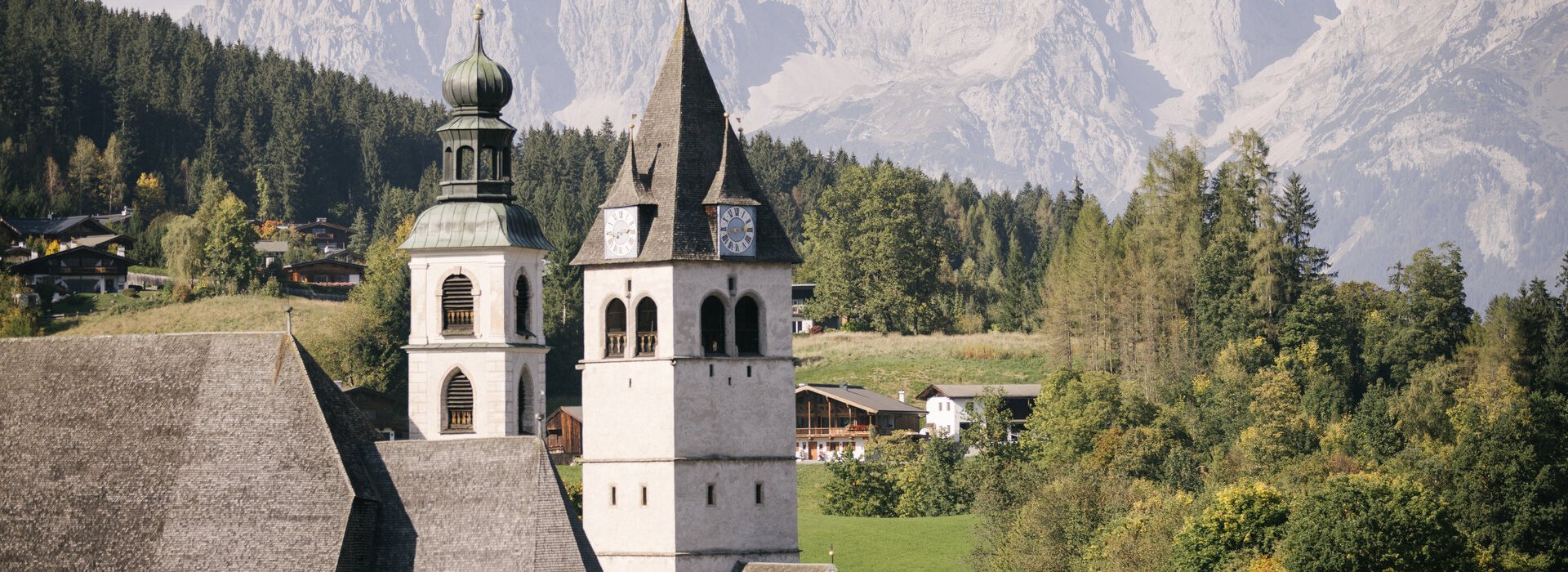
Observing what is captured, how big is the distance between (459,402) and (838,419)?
74.0m

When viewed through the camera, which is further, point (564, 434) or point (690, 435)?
point (564, 434)

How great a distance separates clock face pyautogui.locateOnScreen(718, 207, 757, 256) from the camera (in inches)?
2458

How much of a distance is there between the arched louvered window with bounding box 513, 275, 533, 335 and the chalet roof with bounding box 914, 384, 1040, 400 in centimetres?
7525

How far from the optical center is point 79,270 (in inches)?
6284

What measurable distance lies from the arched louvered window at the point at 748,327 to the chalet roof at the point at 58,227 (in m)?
121

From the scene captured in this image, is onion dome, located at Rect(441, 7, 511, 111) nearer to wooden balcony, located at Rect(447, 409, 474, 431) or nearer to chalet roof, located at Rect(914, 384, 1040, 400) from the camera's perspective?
wooden balcony, located at Rect(447, 409, 474, 431)

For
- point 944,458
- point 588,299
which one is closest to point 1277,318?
point 944,458

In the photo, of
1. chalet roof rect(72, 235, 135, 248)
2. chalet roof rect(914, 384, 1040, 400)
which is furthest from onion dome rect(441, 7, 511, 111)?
chalet roof rect(72, 235, 135, 248)

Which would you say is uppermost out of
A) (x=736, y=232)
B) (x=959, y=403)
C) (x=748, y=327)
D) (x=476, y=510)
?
(x=736, y=232)

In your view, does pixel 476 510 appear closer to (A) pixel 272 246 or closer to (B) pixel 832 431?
(B) pixel 832 431

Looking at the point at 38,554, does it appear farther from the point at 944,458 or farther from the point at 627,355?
the point at 944,458

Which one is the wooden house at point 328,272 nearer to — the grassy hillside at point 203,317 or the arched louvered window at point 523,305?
the grassy hillside at point 203,317

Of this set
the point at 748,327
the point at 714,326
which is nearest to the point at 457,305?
the point at 714,326

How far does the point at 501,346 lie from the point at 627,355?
11.8 ft
